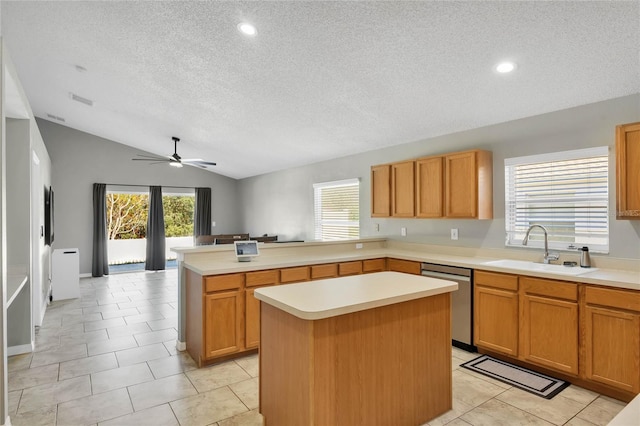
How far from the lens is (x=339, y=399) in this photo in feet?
6.33

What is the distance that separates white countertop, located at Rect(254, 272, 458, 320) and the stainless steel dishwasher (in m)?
1.14

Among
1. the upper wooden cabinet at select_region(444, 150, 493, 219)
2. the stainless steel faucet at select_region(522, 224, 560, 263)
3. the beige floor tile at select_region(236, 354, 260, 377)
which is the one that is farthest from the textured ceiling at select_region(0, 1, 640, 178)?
the beige floor tile at select_region(236, 354, 260, 377)

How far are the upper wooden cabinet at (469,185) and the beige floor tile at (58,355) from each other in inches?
164

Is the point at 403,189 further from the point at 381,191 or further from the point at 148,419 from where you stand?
the point at 148,419

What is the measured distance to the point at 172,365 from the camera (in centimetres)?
331

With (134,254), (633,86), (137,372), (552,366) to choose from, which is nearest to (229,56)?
(137,372)

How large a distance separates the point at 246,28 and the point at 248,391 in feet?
9.60

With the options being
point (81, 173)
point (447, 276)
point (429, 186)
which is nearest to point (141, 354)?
point (447, 276)

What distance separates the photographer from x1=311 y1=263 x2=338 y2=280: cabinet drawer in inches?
155

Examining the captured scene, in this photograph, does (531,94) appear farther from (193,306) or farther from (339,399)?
(193,306)

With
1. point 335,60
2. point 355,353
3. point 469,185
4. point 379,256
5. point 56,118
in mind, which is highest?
point 56,118

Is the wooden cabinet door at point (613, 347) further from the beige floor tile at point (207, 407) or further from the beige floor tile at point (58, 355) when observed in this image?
the beige floor tile at point (58, 355)

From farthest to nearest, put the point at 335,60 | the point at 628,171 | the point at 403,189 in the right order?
the point at 403,189, the point at 335,60, the point at 628,171

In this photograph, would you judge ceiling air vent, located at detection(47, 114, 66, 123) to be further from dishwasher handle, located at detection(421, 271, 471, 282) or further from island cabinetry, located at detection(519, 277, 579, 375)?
island cabinetry, located at detection(519, 277, 579, 375)
